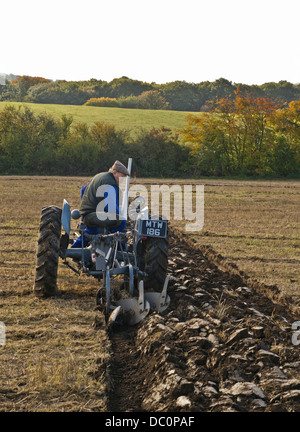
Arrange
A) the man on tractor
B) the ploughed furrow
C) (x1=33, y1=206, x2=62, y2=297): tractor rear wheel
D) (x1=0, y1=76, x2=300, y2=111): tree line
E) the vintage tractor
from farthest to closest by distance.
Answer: (x1=0, y1=76, x2=300, y2=111): tree line, (x1=33, y1=206, x2=62, y2=297): tractor rear wheel, the man on tractor, the vintage tractor, the ploughed furrow

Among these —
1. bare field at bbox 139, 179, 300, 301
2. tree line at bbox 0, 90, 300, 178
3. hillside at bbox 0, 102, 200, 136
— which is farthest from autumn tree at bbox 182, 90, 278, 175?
bare field at bbox 139, 179, 300, 301

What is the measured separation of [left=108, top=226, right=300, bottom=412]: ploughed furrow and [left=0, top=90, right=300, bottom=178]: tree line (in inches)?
1154

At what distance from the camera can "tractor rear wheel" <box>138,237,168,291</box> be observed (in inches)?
272

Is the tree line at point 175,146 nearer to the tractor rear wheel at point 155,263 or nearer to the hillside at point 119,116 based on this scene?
the hillside at point 119,116

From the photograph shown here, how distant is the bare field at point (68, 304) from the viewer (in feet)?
14.8

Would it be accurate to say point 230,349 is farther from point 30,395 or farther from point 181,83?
point 181,83

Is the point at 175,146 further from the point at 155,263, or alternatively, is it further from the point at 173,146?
the point at 155,263

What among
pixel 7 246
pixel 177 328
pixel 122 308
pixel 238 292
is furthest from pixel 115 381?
pixel 7 246

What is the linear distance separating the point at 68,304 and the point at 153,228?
4.74 ft

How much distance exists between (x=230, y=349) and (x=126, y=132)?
1384 inches

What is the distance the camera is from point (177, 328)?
19.0ft

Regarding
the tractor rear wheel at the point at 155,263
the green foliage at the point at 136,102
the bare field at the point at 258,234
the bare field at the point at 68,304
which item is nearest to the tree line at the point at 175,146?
the bare field at the point at 258,234

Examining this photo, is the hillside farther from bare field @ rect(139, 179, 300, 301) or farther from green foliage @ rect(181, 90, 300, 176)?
bare field @ rect(139, 179, 300, 301)

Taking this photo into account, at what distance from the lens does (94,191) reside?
7020mm
